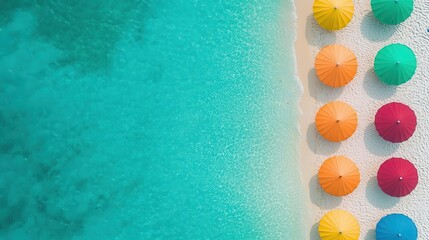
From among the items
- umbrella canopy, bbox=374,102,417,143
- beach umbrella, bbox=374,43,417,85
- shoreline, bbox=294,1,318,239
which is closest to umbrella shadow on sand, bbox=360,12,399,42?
beach umbrella, bbox=374,43,417,85

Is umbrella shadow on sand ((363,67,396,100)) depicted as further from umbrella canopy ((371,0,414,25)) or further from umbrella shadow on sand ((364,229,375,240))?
umbrella shadow on sand ((364,229,375,240))

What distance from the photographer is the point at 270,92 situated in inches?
496

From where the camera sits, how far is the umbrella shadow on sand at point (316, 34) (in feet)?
41.3

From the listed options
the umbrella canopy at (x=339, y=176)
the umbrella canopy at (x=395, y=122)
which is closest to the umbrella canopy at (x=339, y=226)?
the umbrella canopy at (x=339, y=176)

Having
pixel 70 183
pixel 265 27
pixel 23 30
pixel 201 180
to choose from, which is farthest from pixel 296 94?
pixel 23 30

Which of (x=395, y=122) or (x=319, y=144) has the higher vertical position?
(x=395, y=122)

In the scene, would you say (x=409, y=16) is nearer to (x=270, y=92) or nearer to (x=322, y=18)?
(x=322, y=18)

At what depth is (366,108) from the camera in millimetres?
12539

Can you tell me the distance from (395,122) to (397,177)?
3.71 feet

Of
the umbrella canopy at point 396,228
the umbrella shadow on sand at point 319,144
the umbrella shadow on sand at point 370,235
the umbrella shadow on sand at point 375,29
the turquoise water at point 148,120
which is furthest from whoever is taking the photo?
the umbrella shadow on sand at point 375,29

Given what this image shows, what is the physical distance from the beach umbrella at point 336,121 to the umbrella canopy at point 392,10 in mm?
2035

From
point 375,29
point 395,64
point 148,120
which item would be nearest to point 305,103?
point 395,64

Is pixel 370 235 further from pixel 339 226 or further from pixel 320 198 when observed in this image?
pixel 320 198

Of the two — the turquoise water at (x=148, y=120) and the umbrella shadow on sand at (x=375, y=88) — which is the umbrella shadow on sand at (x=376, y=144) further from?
the turquoise water at (x=148, y=120)
